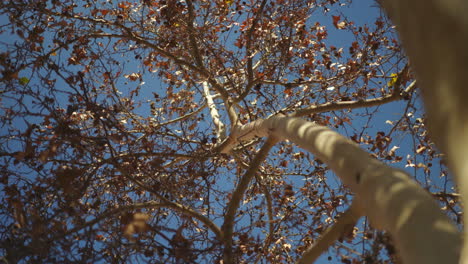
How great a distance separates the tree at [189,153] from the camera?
7.39 feet

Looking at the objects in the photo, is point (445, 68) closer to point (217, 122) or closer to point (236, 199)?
point (236, 199)

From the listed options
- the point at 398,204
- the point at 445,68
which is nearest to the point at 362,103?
the point at 398,204

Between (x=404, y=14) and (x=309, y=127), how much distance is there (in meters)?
1.33

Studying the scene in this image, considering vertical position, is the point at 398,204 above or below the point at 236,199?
below

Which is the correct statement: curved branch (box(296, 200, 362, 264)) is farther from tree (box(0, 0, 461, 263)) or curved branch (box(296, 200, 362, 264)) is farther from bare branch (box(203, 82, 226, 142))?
bare branch (box(203, 82, 226, 142))

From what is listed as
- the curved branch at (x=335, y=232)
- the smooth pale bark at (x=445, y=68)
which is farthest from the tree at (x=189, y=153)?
the smooth pale bark at (x=445, y=68)

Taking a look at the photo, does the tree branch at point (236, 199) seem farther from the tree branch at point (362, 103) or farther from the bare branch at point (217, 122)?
the bare branch at point (217, 122)

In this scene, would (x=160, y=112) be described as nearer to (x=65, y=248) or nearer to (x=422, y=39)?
(x=65, y=248)

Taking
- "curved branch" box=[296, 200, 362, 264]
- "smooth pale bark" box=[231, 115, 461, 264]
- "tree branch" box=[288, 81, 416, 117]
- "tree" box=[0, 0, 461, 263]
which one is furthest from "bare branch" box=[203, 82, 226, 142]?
"smooth pale bark" box=[231, 115, 461, 264]

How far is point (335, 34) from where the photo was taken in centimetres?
1184

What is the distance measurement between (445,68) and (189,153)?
4.04 meters

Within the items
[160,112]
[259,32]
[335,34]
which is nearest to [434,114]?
[259,32]

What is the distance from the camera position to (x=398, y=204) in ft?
4.61

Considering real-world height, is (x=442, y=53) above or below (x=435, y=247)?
above
